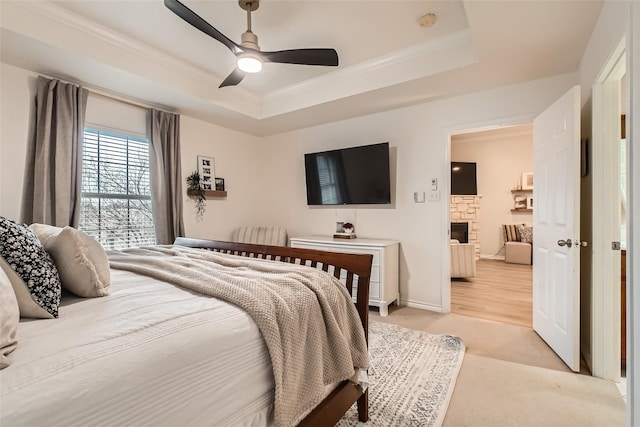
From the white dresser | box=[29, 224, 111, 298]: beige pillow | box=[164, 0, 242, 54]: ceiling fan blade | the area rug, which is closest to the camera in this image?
box=[29, 224, 111, 298]: beige pillow

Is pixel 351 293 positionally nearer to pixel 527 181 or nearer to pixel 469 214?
pixel 469 214

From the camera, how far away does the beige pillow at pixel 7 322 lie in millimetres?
714

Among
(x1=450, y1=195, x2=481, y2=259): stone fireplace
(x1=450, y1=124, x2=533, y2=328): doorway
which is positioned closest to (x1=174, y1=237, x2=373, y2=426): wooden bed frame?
(x1=450, y1=124, x2=533, y2=328): doorway

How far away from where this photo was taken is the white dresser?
10.6 ft

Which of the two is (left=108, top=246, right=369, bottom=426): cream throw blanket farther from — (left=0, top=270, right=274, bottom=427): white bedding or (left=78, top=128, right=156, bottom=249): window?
(left=78, top=128, right=156, bottom=249): window

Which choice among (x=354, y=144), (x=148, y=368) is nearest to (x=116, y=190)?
(x=354, y=144)

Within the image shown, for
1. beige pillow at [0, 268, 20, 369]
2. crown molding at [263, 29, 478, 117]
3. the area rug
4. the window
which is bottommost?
the area rug

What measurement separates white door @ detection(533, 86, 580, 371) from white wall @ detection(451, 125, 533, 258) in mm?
4279

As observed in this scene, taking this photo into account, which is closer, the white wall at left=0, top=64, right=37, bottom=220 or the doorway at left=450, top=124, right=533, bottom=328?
the white wall at left=0, top=64, right=37, bottom=220

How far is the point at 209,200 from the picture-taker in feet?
13.7

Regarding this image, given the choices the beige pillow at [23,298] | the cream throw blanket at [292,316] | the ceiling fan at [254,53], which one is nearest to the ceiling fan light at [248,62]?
the ceiling fan at [254,53]

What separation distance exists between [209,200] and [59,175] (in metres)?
1.70

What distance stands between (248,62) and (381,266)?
230 cm

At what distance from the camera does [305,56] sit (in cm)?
227
